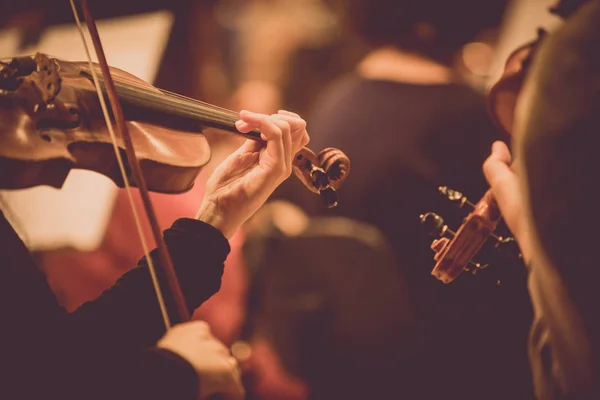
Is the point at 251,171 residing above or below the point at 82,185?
below

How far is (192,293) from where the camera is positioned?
2.67 ft

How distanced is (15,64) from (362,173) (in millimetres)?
687

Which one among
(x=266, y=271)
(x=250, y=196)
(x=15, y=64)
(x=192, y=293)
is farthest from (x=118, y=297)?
(x=266, y=271)

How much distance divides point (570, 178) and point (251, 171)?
19.6 inches

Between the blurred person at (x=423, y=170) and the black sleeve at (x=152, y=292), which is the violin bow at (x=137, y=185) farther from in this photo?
the blurred person at (x=423, y=170)

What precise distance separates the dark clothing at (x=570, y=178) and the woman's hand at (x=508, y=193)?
131 millimetres

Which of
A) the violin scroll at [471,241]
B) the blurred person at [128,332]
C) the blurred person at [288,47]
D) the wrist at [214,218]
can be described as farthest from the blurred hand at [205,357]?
the blurred person at [288,47]

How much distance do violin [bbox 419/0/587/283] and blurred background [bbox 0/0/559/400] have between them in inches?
3.5

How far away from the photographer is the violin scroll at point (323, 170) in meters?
0.89

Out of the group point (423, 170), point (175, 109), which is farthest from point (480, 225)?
point (175, 109)

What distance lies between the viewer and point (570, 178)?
51 cm

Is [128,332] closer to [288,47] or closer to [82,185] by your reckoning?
[82,185]

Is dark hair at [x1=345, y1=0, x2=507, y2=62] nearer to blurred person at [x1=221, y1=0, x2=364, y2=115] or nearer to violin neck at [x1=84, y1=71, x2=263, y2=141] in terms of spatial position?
violin neck at [x1=84, y1=71, x2=263, y2=141]

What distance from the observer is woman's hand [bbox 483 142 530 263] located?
0.70 m
